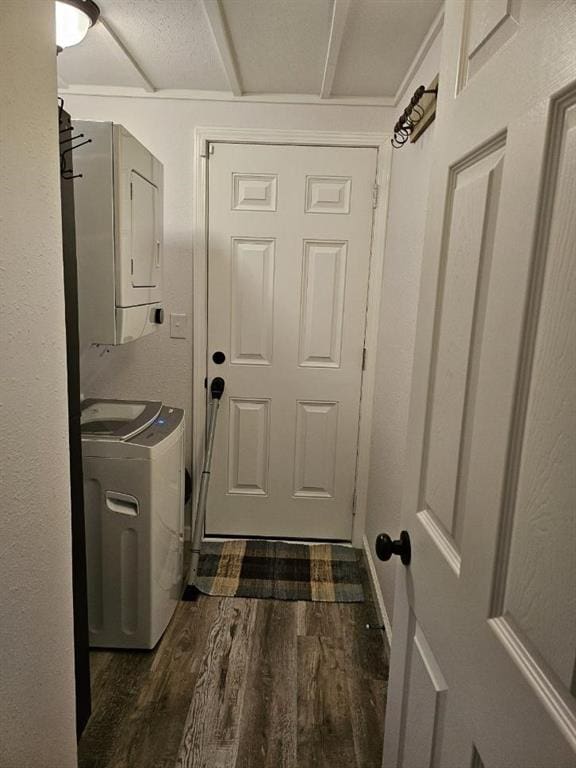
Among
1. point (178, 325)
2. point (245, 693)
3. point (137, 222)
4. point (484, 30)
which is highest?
point (484, 30)

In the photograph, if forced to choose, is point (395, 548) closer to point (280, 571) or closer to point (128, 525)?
point (128, 525)

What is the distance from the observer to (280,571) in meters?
2.82

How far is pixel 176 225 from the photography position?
2820mm

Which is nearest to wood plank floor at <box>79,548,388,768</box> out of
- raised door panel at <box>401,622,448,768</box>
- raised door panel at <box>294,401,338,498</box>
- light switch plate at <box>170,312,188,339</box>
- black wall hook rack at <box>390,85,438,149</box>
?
raised door panel at <box>294,401,338,498</box>

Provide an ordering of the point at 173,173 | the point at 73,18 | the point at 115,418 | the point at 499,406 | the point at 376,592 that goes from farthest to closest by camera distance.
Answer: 1. the point at 173,173
2. the point at 376,592
3. the point at 115,418
4. the point at 73,18
5. the point at 499,406

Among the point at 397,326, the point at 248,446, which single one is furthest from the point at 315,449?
the point at 397,326

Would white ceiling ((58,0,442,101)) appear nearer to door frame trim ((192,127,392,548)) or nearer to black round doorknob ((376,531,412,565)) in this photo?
door frame trim ((192,127,392,548))

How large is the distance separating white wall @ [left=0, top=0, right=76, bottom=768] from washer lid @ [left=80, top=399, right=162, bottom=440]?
2.83 feet

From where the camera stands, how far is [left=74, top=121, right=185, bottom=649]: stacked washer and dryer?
1.83 meters

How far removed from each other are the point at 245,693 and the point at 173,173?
232cm

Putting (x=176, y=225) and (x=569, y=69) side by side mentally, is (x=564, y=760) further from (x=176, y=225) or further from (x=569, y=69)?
(x=176, y=225)

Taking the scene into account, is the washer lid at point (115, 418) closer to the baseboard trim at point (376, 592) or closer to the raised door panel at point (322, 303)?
the raised door panel at point (322, 303)

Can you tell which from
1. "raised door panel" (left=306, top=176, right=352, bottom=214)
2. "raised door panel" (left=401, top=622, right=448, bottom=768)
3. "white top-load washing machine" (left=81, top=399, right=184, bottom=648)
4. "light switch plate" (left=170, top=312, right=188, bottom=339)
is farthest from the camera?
"light switch plate" (left=170, top=312, right=188, bottom=339)

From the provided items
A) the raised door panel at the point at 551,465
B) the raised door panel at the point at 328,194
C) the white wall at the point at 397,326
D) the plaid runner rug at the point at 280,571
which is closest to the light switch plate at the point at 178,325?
the raised door panel at the point at 328,194
